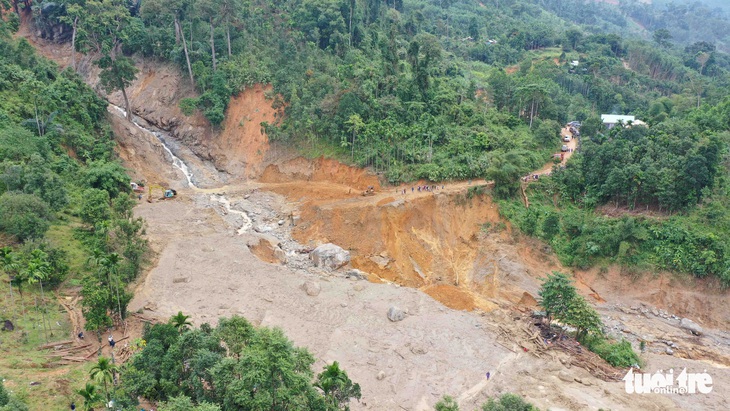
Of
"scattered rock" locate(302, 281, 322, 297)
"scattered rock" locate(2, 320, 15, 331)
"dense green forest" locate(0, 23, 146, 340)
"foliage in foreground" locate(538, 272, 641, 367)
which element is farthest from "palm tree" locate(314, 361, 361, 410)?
"scattered rock" locate(2, 320, 15, 331)

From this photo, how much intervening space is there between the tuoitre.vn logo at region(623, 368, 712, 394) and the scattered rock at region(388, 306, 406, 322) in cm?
1456

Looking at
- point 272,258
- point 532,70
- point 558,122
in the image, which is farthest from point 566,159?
point 272,258

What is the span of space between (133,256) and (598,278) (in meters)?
38.6

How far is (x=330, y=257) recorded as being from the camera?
45.3 m

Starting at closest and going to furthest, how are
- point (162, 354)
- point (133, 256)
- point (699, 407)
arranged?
point (162, 354) → point (699, 407) → point (133, 256)

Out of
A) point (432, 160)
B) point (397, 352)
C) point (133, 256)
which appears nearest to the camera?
point (397, 352)

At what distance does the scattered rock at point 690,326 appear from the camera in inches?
1585

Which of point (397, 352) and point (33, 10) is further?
point (33, 10)

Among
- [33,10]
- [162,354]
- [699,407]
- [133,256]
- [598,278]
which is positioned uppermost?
[33,10]

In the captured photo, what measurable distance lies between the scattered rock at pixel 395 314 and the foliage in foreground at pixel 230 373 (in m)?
11.1

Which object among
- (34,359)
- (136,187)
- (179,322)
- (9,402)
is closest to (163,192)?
(136,187)

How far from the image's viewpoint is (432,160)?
5466 cm

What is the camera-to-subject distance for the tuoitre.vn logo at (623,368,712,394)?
3155 centimetres

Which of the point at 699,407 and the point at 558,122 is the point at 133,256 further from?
the point at 558,122
